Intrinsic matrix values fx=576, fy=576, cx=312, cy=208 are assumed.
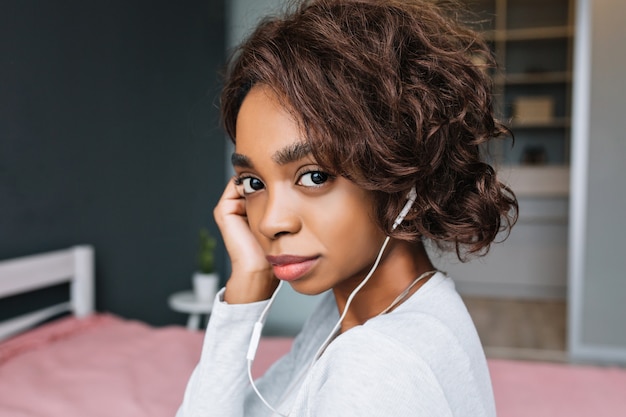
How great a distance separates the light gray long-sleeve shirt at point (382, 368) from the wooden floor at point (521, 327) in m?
2.79

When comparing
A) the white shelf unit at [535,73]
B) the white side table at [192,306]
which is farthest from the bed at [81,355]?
the white shelf unit at [535,73]

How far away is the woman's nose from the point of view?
0.61m

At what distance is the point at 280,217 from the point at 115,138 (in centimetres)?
185

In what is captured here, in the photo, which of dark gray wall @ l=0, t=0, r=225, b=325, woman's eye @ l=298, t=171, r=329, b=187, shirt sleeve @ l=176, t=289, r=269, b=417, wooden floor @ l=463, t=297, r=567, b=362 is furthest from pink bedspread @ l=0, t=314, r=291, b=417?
wooden floor @ l=463, t=297, r=567, b=362

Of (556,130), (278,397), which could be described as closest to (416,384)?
(278,397)

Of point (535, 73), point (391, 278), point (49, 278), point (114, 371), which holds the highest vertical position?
point (535, 73)

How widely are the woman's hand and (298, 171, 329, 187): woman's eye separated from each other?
8.3 inches

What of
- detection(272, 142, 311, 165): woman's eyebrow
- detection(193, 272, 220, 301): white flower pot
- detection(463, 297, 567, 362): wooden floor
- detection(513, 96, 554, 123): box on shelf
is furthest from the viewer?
detection(513, 96, 554, 123): box on shelf

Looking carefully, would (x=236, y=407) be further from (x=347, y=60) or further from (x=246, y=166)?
(x=347, y=60)

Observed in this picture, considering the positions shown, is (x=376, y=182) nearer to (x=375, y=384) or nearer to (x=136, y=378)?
(x=375, y=384)

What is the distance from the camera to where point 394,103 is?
60cm

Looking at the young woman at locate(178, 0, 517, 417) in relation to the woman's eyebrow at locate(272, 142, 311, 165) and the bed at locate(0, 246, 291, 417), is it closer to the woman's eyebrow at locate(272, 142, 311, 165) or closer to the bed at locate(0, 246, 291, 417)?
the woman's eyebrow at locate(272, 142, 311, 165)

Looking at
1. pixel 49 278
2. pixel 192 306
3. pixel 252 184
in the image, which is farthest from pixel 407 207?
pixel 192 306

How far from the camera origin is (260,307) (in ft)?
2.57
